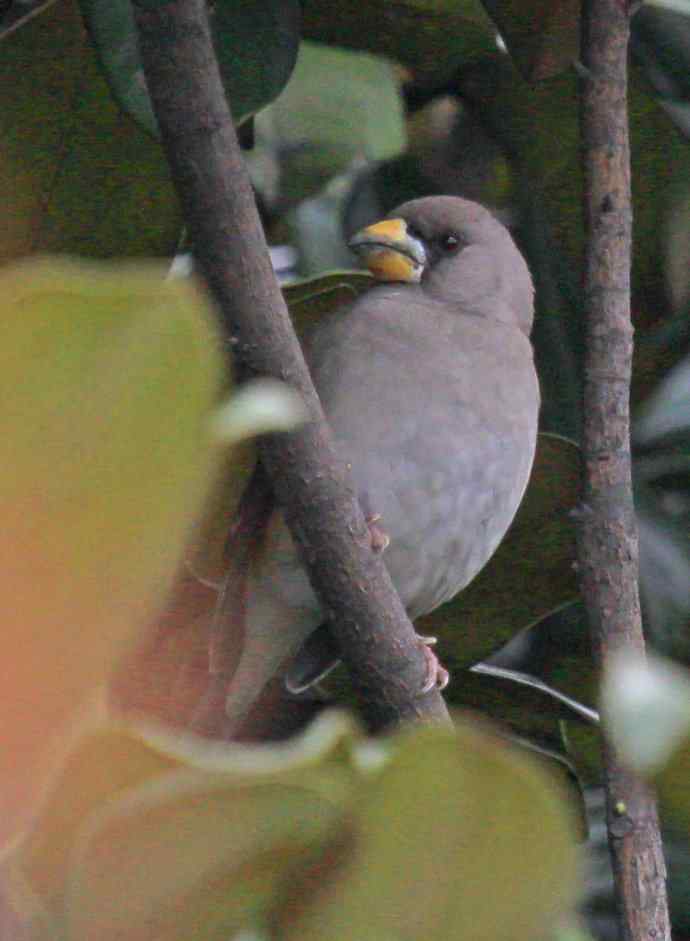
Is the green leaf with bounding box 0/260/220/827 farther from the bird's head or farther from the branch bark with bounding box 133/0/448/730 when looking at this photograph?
the bird's head

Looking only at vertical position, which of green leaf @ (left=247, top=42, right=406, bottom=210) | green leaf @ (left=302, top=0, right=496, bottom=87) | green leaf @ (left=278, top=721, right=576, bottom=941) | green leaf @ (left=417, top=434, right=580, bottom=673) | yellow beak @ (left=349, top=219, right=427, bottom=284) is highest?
green leaf @ (left=278, top=721, right=576, bottom=941)

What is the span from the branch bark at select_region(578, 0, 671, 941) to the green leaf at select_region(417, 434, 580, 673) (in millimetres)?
79

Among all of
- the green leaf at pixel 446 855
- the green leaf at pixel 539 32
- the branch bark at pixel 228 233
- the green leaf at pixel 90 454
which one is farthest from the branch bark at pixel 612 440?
the green leaf at pixel 90 454

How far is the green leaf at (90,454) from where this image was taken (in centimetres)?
34

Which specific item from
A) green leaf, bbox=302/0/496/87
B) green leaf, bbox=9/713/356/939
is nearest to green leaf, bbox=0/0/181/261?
green leaf, bbox=302/0/496/87

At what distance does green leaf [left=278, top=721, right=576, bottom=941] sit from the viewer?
1.23 ft

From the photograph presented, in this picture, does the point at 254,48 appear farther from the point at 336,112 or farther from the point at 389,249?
the point at 389,249

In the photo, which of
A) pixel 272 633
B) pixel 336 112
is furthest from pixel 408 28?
pixel 272 633

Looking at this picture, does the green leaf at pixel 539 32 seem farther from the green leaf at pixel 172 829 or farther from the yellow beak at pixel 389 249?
the green leaf at pixel 172 829

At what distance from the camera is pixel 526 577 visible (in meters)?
1.53

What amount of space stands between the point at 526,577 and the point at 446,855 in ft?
3.72

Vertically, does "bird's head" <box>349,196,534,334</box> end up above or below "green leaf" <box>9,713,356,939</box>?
below

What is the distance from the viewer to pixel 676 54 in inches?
60.3

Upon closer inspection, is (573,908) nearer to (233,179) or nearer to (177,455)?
(177,455)
